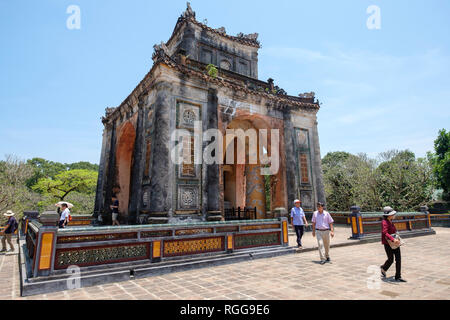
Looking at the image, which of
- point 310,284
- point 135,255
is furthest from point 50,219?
point 310,284

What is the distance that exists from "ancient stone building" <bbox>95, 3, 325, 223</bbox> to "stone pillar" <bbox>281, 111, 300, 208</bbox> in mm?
59

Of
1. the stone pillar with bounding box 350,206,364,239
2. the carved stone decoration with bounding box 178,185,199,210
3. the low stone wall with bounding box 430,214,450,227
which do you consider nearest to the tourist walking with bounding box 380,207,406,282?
the stone pillar with bounding box 350,206,364,239

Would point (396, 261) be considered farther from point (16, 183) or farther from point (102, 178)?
point (16, 183)

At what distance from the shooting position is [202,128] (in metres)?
12.2

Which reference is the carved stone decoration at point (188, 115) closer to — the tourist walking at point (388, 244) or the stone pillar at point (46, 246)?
the stone pillar at point (46, 246)

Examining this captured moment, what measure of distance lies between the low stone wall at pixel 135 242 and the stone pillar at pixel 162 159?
3.70m

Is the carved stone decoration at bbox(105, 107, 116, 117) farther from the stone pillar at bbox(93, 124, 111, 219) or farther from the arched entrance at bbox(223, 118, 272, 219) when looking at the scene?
the arched entrance at bbox(223, 118, 272, 219)

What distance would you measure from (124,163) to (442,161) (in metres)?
27.7

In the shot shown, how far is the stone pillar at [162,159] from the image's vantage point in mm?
10375

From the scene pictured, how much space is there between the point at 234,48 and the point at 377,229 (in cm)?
1572

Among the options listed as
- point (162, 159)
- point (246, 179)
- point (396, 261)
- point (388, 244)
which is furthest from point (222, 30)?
point (396, 261)

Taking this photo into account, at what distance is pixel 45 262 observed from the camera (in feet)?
15.9

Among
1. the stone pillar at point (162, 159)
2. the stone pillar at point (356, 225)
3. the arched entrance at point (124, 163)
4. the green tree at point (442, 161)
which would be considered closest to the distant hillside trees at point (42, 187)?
the arched entrance at point (124, 163)
